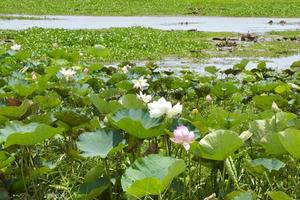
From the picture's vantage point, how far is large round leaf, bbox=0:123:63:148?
7.75 feet

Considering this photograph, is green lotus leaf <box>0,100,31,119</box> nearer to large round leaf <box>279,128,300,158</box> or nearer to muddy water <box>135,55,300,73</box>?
large round leaf <box>279,128,300,158</box>

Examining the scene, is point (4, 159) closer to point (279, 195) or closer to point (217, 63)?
point (279, 195)

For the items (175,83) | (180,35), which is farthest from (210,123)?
(180,35)

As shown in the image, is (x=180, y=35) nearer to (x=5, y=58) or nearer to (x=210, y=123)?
(x=5, y=58)

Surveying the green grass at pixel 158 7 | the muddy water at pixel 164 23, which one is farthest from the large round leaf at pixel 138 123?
the green grass at pixel 158 7

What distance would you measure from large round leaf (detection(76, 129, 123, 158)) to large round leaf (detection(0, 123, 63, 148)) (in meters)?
→ 0.14

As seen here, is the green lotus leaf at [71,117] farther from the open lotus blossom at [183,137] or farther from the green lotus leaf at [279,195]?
the green lotus leaf at [279,195]

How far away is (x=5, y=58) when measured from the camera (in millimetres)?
6191

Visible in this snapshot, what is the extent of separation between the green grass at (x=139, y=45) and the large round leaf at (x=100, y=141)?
934 centimetres

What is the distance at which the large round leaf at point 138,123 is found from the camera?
245cm

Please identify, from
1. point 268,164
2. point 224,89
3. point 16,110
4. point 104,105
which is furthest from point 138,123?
point 224,89

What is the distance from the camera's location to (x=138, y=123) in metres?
2.44

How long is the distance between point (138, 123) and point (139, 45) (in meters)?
12.0

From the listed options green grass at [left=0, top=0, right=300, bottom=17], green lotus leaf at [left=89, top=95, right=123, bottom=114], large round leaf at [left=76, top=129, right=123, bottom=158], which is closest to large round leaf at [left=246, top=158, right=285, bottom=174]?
large round leaf at [left=76, top=129, right=123, bottom=158]
